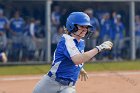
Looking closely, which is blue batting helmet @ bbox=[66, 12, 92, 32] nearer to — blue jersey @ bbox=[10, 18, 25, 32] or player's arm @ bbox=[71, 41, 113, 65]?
player's arm @ bbox=[71, 41, 113, 65]

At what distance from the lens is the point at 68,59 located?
549 centimetres

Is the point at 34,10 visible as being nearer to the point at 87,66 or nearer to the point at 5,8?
the point at 5,8

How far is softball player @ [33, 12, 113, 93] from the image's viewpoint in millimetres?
5398

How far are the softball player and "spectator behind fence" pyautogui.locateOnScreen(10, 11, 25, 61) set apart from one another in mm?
10744

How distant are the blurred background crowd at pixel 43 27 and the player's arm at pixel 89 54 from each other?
10.9 meters

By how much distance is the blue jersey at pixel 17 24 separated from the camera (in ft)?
53.1

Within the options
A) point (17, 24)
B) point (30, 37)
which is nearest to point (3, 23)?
point (17, 24)

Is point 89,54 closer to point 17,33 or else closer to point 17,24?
point 17,24

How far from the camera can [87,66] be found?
16078 mm

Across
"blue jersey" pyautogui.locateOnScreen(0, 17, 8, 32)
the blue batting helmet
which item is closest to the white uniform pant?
the blue batting helmet

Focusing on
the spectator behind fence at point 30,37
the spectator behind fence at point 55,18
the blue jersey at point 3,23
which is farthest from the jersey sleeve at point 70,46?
the spectator behind fence at point 55,18

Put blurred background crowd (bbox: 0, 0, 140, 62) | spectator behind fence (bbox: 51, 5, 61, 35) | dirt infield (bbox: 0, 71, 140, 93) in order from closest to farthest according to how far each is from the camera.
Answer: dirt infield (bbox: 0, 71, 140, 93), blurred background crowd (bbox: 0, 0, 140, 62), spectator behind fence (bbox: 51, 5, 61, 35)

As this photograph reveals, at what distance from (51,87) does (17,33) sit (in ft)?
36.1

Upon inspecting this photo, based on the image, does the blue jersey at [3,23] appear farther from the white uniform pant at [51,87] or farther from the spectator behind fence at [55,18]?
the white uniform pant at [51,87]
